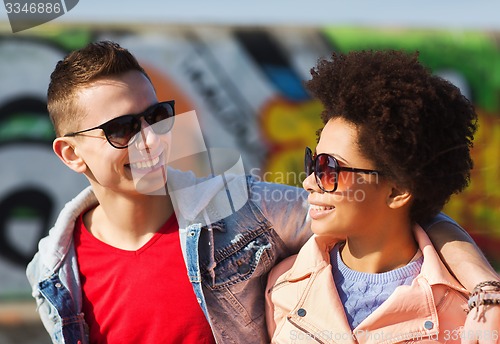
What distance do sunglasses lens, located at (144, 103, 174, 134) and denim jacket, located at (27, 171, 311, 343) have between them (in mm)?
223

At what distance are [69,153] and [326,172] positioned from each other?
116cm

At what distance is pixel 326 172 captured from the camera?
219 cm

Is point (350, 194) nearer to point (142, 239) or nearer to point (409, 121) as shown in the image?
point (409, 121)

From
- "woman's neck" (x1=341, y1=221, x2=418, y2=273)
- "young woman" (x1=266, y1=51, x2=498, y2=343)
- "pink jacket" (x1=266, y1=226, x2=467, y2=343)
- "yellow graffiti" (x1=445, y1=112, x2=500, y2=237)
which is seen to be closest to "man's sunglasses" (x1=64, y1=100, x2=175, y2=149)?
"young woman" (x1=266, y1=51, x2=498, y2=343)

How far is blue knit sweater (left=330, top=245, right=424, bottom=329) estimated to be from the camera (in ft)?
7.12

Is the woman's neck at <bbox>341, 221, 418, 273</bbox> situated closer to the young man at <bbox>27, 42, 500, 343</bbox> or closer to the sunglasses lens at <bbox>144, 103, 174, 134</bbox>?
the young man at <bbox>27, 42, 500, 343</bbox>

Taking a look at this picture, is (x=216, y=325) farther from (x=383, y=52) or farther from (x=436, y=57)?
(x=436, y=57)

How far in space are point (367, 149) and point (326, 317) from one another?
577 millimetres

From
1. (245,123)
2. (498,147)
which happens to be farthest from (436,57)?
(245,123)

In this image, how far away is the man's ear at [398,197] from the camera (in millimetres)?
2176

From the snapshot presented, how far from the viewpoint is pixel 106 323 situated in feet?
8.37

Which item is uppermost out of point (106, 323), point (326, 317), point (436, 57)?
point (326, 317)

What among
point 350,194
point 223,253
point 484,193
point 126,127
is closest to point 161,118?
point 126,127

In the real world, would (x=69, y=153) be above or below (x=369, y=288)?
above
